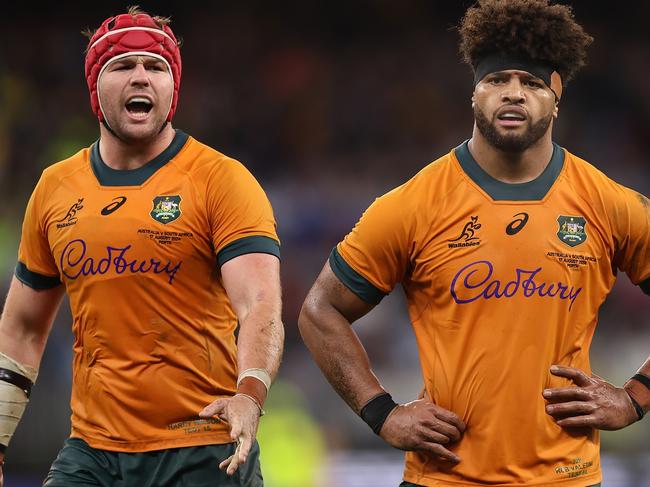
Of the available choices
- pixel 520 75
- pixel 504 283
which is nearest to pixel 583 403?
pixel 504 283

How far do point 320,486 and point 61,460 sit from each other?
4860 millimetres

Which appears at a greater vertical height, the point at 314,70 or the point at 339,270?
the point at 314,70

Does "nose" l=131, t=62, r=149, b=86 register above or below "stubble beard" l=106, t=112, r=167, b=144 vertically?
above

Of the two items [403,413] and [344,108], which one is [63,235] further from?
[344,108]

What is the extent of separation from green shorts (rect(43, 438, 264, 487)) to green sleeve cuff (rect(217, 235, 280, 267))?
0.75 metres

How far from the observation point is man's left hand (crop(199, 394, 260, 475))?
436 cm

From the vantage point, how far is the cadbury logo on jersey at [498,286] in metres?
4.80

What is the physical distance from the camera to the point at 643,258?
A: 4.95 metres

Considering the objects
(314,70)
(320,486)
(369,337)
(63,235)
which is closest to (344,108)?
(314,70)

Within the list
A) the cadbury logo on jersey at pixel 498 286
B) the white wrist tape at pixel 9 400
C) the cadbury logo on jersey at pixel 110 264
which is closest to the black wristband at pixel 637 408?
the cadbury logo on jersey at pixel 498 286

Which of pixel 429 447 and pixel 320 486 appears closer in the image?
pixel 429 447

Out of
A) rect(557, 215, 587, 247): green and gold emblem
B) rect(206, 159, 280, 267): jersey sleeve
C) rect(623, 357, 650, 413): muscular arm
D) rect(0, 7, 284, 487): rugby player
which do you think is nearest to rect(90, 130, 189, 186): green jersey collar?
rect(0, 7, 284, 487): rugby player

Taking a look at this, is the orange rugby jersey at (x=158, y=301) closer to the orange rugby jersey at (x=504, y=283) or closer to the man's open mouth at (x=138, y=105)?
the man's open mouth at (x=138, y=105)

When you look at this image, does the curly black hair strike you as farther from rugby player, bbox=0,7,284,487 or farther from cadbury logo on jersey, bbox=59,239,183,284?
cadbury logo on jersey, bbox=59,239,183,284
